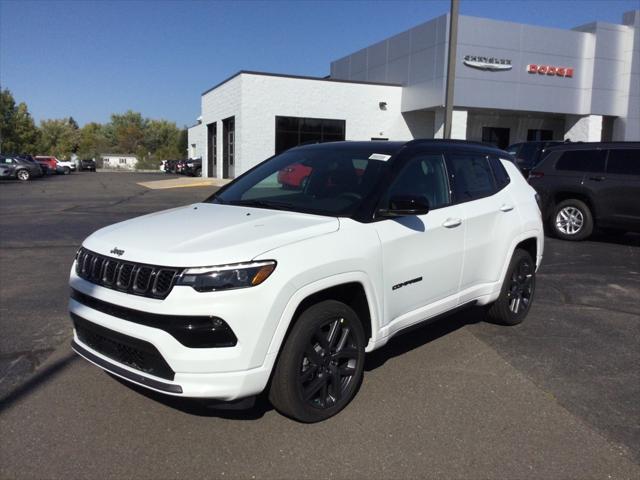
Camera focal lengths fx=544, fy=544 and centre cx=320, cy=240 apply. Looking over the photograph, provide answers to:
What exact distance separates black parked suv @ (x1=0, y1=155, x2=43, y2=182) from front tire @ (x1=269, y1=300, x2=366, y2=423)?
39.1 metres

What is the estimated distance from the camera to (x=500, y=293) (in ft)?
16.7

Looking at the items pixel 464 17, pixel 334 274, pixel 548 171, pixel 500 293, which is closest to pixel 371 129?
pixel 464 17

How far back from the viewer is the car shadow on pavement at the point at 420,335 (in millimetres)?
4344

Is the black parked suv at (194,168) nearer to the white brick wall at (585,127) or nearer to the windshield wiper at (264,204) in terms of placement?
the white brick wall at (585,127)

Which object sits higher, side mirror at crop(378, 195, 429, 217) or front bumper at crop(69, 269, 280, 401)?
side mirror at crop(378, 195, 429, 217)

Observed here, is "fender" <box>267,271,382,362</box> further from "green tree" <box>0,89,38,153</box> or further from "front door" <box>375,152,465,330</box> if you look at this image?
"green tree" <box>0,89,38,153</box>

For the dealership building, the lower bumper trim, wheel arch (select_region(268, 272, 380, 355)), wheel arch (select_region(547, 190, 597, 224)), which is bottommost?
the lower bumper trim

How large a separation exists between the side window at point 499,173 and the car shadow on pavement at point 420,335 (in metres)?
1.24

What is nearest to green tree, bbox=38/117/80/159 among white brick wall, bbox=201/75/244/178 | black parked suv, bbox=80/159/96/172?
black parked suv, bbox=80/159/96/172

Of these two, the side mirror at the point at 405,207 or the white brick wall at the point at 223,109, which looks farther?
the white brick wall at the point at 223,109

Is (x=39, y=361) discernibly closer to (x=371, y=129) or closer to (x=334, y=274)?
(x=334, y=274)

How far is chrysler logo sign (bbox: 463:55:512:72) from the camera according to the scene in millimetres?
26188

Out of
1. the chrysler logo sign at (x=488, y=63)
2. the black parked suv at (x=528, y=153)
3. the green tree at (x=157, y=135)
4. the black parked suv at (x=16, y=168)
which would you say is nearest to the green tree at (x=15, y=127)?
the black parked suv at (x=16, y=168)

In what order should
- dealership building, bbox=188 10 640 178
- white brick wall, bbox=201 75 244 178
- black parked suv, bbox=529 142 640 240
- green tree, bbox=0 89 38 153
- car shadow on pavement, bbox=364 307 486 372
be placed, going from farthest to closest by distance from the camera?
green tree, bbox=0 89 38 153
white brick wall, bbox=201 75 244 178
dealership building, bbox=188 10 640 178
black parked suv, bbox=529 142 640 240
car shadow on pavement, bbox=364 307 486 372
